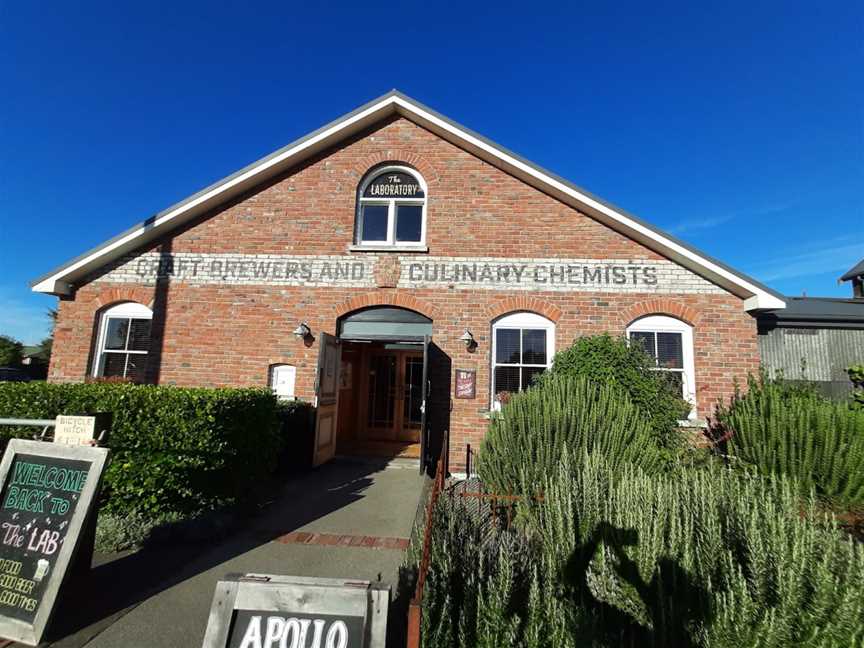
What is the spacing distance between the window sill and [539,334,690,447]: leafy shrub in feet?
11.6

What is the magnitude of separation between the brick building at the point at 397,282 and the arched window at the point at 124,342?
3 cm

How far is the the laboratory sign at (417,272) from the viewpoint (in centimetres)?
827

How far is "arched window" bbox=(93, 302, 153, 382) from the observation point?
8812 mm

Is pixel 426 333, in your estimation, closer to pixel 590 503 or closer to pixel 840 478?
pixel 590 503

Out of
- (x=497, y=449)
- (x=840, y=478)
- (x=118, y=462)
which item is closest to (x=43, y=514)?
(x=118, y=462)

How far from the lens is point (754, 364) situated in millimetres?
7902

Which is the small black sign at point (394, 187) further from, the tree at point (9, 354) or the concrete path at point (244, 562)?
the tree at point (9, 354)

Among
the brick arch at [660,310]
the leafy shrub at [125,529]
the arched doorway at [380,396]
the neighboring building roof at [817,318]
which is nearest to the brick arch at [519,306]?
the brick arch at [660,310]

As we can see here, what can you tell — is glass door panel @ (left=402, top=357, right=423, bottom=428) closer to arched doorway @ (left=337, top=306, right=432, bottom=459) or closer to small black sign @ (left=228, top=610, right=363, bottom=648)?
arched doorway @ (left=337, top=306, right=432, bottom=459)

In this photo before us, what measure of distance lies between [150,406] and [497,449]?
4353 millimetres

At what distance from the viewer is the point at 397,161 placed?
9.09 meters

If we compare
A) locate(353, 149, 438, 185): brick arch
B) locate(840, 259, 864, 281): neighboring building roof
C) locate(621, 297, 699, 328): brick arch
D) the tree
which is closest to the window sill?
locate(353, 149, 438, 185): brick arch

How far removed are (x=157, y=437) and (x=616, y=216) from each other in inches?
337

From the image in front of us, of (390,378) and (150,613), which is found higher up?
(390,378)
